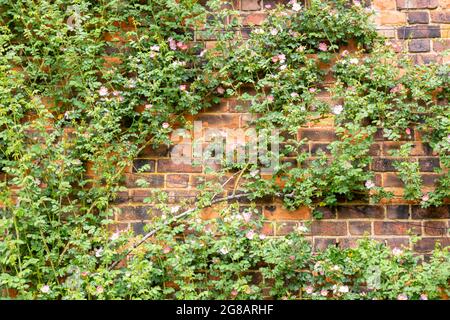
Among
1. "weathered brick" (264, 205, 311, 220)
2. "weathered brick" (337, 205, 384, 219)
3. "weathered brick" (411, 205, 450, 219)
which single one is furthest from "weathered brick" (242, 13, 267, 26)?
"weathered brick" (411, 205, 450, 219)

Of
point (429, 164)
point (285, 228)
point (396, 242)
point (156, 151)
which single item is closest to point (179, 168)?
point (156, 151)

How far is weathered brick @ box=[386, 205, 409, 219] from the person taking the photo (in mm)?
3715

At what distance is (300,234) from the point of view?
3.61 m

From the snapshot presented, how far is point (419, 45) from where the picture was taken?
3924 millimetres

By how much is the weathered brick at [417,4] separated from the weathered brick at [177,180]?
68.0 inches

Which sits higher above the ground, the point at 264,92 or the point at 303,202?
the point at 264,92

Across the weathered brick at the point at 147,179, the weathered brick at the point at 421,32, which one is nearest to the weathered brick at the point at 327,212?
the weathered brick at the point at 147,179

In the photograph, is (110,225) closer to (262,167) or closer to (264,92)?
(262,167)

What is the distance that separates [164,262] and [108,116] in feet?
3.07

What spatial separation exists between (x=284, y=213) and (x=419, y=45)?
135 cm

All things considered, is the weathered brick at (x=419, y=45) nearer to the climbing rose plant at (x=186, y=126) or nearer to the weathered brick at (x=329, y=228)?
the climbing rose plant at (x=186, y=126)

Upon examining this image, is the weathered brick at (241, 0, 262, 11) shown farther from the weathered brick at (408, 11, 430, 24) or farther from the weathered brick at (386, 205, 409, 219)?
the weathered brick at (386, 205, 409, 219)
